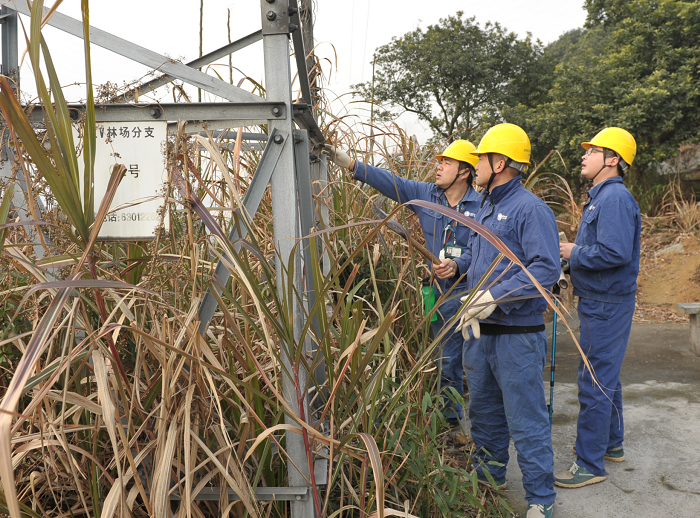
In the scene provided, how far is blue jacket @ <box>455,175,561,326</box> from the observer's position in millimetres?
2484

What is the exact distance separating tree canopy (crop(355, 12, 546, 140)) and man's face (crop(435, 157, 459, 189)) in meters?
15.3

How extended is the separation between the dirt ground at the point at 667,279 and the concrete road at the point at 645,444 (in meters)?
2.20

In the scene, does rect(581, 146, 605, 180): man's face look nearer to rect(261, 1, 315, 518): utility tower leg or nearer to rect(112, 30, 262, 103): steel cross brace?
rect(112, 30, 262, 103): steel cross brace

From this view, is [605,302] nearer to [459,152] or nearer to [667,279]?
[459,152]

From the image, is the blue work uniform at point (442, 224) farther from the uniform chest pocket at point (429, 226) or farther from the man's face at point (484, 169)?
the man's face at point (484, 169)

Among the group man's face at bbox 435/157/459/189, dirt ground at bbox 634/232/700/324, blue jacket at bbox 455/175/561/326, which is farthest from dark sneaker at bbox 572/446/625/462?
dirt ground at bbox 634/232/700/324

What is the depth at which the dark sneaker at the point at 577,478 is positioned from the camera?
2918 millimetres

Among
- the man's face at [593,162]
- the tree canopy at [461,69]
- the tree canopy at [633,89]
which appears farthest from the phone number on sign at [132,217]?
the tree canopy at [461,69]

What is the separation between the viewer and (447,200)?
367cm

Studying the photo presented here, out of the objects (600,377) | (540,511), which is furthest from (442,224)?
(540,511)

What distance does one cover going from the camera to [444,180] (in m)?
3.71

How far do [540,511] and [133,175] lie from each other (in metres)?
2.30

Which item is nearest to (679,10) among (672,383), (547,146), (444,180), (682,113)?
(682,113)

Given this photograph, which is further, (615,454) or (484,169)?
(615,454)
